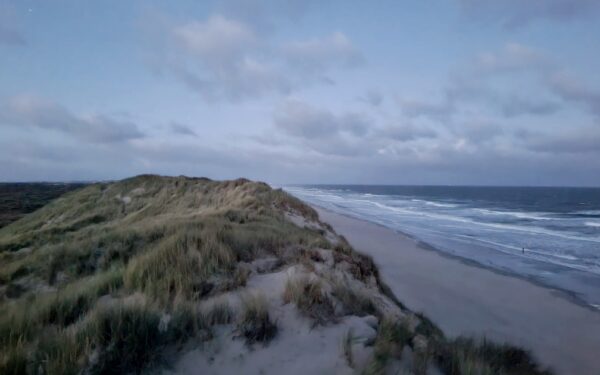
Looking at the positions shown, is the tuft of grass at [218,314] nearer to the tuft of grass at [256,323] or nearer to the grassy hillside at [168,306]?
the grassy hillside at [168,306]

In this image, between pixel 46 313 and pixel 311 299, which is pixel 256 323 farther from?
pixel 46 313

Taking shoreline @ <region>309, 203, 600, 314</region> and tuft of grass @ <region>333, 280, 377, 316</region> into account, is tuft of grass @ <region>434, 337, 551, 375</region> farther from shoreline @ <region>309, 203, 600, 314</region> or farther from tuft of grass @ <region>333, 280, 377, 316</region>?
shoreline @ <region>309, 203, 600, 314</region>

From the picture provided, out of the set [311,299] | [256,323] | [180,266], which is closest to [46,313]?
[180,266]

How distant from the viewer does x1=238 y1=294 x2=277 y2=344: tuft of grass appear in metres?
3.88

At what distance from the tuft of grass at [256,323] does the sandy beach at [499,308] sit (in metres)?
5.80

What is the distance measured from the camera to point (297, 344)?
12.8 feet

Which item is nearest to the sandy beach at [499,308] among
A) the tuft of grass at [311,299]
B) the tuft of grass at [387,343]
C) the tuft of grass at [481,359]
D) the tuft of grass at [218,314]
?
the tuft of grass at [481,359]

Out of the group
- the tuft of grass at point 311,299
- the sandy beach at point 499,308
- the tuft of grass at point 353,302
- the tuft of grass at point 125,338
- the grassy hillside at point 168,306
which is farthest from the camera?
the sandy beach at point 499,308

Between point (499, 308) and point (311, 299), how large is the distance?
30.8 feet

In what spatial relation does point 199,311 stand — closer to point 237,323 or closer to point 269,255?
point 237,323

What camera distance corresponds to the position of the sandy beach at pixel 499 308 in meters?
8.54

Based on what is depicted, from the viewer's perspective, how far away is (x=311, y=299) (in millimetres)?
4621

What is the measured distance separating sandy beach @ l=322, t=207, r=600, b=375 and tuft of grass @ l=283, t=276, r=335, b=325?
4.95 metres

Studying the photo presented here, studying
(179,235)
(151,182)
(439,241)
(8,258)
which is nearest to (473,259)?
(439,241)
